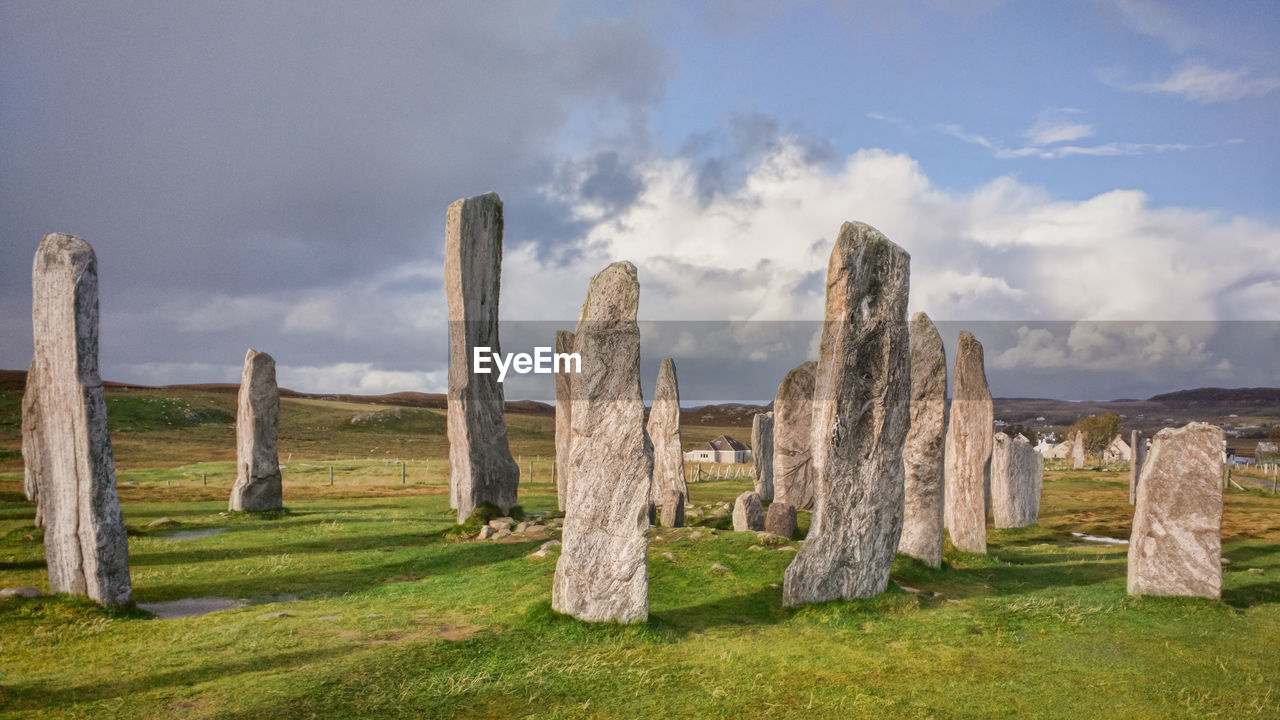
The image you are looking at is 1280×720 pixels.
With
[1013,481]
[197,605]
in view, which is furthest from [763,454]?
[197,605]

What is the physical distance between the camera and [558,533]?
57.3ft

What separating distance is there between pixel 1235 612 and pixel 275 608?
1463 centimetres

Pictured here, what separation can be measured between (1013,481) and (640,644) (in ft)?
57.9

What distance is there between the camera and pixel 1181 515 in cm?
1238

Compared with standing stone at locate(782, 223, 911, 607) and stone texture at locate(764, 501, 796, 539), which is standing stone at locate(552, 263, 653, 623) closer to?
standing stone at locate(782, 223, 911, 607)

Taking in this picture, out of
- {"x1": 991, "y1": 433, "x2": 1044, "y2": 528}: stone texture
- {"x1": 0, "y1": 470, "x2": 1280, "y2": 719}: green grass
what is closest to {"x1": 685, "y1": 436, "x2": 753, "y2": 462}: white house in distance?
{"x1": 991, "y1": 433, "x2": 1044, "y2": 528}: stone texture

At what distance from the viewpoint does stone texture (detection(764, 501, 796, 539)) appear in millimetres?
16969

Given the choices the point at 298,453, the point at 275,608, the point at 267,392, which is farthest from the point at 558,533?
the point at 298,453

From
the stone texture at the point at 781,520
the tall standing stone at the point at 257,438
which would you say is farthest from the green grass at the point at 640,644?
the tall standing stone at the point at 257,438

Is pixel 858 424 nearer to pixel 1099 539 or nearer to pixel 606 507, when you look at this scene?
pixel 606 507

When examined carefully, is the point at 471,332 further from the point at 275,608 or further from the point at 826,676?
the point at 826,676

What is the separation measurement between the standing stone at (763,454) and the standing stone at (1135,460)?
15.3 meters

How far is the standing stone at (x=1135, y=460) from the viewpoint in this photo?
30109 mm

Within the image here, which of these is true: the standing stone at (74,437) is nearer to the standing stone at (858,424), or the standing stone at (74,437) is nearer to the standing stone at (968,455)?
the standing stone at (858,424)
